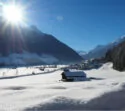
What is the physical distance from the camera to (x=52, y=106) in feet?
27.2

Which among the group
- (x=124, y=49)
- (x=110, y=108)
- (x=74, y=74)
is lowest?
(x=110, y=108)

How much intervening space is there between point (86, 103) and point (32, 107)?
5.06ft

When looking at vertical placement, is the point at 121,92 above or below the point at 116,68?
below

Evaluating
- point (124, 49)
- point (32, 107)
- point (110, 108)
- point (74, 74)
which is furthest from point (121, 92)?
point (124, 49)

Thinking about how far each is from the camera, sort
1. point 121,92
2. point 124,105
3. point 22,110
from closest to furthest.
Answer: point 22,110
point 124,105
point 121,92

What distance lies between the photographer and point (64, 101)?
8641 mm

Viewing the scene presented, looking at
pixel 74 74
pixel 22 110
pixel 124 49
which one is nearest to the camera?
pixel 22 110

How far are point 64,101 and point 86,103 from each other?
2.07ft

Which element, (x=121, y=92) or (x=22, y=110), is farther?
(x=121, y=92)

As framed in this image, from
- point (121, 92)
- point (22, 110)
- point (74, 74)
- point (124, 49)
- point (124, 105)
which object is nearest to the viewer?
point (22, 110)

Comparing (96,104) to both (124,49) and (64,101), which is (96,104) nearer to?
(64,101)

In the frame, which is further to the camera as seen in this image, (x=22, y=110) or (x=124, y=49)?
(x=124, y=49)

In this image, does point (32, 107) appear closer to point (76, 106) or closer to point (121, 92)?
point (76, 106)

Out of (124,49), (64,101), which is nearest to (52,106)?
(64,101)
